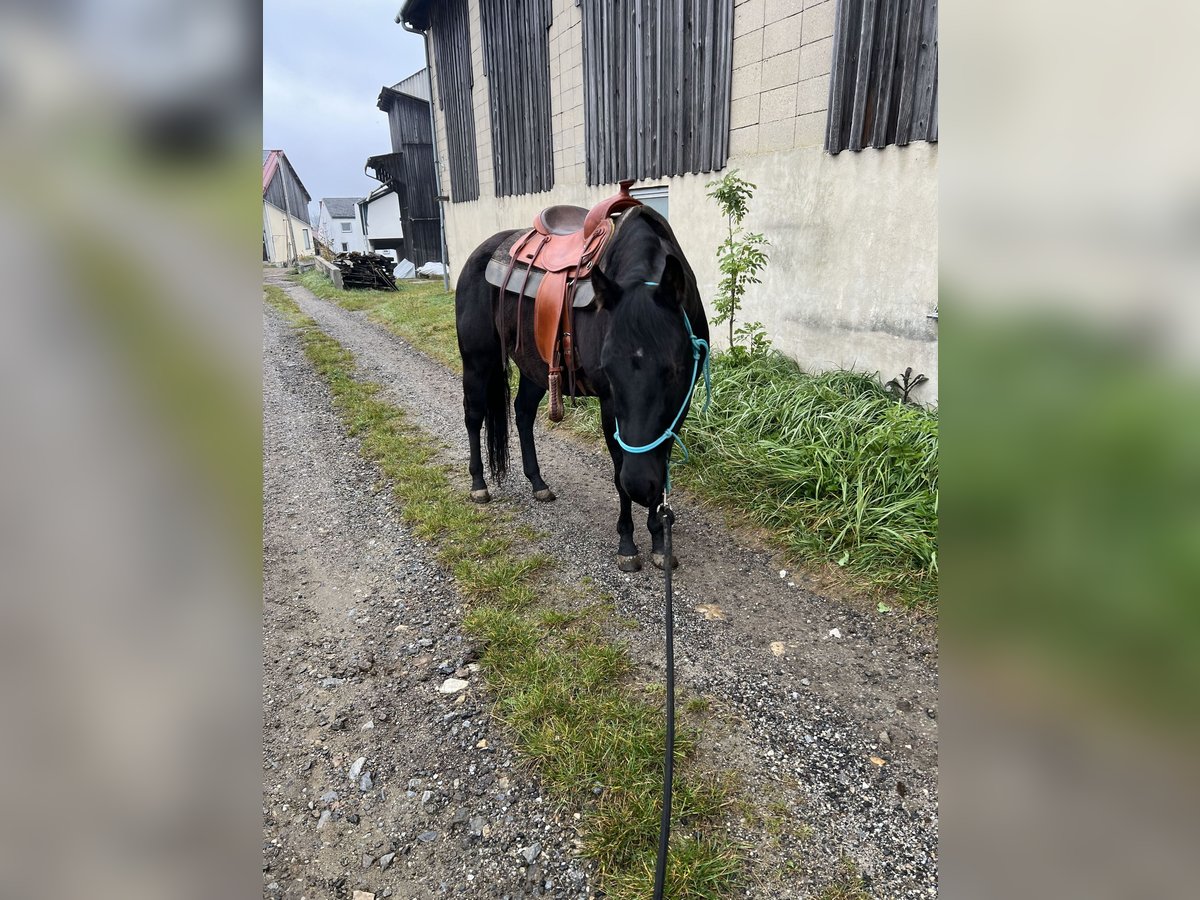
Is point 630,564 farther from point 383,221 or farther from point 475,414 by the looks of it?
point 383,221

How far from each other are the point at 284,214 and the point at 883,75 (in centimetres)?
4620

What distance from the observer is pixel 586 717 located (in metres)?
2.58

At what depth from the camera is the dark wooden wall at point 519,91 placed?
10648 millimetres

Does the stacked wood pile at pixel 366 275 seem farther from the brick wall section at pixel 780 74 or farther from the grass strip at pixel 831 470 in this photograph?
the grass strip at pixel 831 470

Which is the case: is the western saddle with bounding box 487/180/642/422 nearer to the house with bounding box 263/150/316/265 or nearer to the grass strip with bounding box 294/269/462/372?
the grass strip with bounding box 294/269/462/372

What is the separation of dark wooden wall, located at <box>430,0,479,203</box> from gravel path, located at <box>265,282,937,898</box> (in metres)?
12.9


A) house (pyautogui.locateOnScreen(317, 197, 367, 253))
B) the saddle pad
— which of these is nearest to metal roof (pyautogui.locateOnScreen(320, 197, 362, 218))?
house (pyautogui.locateOnScreen(317, 197, 367, 253))

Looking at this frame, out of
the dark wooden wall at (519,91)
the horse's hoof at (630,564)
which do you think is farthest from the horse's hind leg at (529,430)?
the dark wooden wall at (519,91)

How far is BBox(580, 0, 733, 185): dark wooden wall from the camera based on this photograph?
646cm

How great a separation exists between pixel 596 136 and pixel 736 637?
824cm
